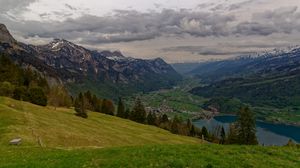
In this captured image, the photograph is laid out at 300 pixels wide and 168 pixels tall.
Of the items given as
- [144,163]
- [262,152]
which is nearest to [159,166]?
[144,163]

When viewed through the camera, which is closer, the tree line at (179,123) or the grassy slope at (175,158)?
the grassy slope at (175,158)

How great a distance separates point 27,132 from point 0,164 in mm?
26167

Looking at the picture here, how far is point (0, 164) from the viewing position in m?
32.6

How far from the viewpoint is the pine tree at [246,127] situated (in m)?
126

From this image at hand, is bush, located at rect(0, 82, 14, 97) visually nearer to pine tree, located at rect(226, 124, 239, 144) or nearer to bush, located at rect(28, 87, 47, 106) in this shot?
bush, located at rect(28, 87, 47, 106)

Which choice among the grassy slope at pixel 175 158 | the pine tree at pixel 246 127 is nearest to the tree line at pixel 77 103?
the pine tree at pixel 246 127

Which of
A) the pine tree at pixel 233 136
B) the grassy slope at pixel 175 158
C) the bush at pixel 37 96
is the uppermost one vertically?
the grassy slope at pixel 175 158

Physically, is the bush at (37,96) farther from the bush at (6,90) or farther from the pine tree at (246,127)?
the pine tree at (246,127)

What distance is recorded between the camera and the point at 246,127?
127 m

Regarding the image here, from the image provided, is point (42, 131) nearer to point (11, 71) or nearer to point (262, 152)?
point (262, 152)

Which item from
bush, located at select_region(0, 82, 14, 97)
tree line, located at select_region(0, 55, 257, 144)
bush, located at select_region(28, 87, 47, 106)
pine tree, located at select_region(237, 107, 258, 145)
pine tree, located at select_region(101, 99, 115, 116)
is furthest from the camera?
pine tree, located at select_region(101, 99, 115, 116)

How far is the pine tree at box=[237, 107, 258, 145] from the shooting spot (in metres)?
126

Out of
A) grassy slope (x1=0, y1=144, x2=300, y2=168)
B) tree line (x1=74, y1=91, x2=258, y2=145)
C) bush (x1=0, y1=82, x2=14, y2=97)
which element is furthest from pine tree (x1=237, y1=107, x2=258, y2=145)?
grassy slope (x1=0, y1=144, x2=300, y2=168)

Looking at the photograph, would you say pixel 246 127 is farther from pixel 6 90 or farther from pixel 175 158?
pixel 175 158
